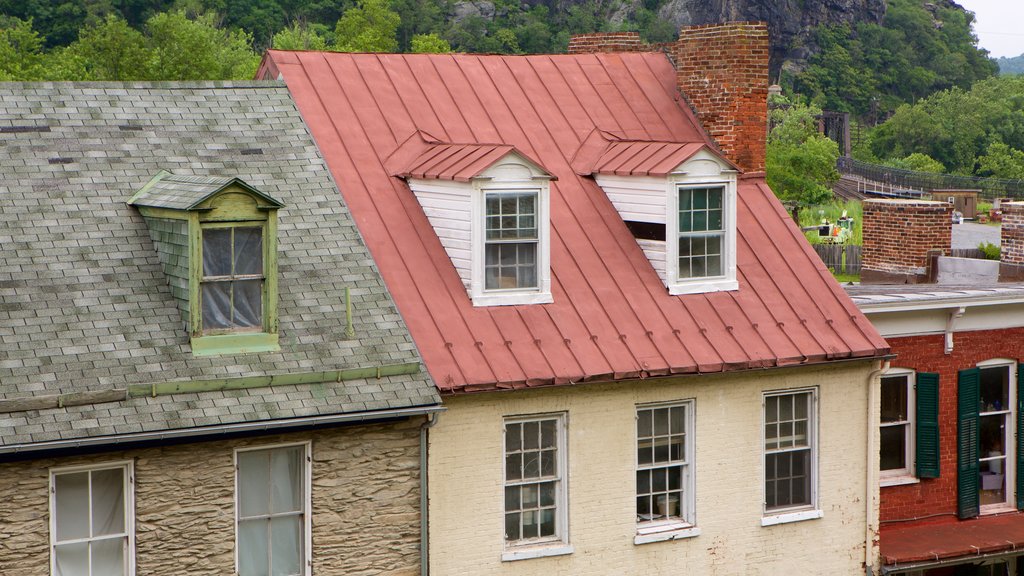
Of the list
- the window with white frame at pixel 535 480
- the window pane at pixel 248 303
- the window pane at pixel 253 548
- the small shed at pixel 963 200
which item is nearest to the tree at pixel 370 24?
the small shed at pixel 963 200

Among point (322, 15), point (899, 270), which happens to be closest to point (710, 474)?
point (899, 270)

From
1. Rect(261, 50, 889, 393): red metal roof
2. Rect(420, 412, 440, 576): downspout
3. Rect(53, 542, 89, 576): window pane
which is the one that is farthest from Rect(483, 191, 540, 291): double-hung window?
Rect(53, 542, 89, 576): window pane

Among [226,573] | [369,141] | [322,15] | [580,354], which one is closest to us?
[226,573]

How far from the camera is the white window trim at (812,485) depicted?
17531mm

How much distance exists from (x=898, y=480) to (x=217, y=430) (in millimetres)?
10265

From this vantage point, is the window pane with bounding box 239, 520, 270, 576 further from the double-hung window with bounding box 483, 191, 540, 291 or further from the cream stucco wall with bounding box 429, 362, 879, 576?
the double-hung window with bounding box 483, 191, 540, 291

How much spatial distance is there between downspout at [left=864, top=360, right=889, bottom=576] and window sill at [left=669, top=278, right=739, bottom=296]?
6.94 feet

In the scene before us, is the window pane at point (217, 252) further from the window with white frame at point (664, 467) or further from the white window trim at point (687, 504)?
the white window trim at point (687, 504)

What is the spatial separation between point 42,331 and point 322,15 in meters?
123

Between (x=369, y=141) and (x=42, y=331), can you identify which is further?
(x=369, y=141)

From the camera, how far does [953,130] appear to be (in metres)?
152

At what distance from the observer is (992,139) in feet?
492

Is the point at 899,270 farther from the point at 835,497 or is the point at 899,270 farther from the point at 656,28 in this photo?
the point at 656,28

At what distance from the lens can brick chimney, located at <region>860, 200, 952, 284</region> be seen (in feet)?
81.2
